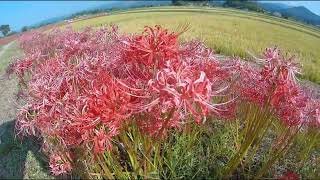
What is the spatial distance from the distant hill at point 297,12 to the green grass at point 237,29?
134mm

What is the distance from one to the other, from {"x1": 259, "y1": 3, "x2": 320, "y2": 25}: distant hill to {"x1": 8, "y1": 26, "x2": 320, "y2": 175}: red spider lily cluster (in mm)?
2695

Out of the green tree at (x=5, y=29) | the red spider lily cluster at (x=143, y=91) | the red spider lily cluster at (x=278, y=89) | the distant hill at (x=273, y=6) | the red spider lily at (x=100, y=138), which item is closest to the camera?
the red spider lily cluster at (x=143, y=91)

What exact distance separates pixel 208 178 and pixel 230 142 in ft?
2.56

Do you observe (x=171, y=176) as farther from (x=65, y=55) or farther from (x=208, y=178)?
(x=65, y=55)

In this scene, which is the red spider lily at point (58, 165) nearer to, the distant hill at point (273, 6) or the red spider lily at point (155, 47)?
the red spider lily at point (155, 47)

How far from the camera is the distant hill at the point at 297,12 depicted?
7.21 metres

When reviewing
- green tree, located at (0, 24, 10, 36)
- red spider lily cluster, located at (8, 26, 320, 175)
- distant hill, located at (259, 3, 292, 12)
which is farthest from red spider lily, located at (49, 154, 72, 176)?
green tree, located at (0, 24, 10, 36)

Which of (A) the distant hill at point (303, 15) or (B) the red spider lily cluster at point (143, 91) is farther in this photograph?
(A) the distant hill at point (303, 15)

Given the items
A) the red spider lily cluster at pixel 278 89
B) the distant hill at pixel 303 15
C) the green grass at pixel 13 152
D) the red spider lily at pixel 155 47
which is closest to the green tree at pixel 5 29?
the green grass at pixel 13 152

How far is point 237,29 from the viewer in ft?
25.8

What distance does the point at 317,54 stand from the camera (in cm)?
652

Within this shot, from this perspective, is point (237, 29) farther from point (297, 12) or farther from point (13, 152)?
point (13, 152)

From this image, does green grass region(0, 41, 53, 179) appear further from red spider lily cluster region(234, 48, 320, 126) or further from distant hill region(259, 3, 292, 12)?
distant hill region(259, 3, 292, 12)

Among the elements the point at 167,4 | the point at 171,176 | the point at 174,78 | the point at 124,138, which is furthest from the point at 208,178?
the point at 167,4
